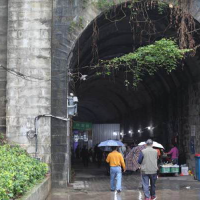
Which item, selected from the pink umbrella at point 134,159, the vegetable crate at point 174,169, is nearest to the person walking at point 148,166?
the pink umbrella at point 134,159

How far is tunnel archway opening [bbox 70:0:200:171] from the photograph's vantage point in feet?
52.3

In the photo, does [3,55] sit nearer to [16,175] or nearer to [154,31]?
[154,31]

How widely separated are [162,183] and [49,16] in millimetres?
7846

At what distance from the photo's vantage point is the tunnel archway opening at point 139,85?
15.9m

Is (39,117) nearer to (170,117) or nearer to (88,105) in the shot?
(170,117)

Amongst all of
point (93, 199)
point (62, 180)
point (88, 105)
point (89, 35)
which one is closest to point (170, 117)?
point (89, 35)

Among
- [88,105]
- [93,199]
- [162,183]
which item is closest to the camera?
[93,199]

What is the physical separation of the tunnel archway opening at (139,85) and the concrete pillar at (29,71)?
4.85ft

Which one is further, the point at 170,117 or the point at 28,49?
the point at 170,117

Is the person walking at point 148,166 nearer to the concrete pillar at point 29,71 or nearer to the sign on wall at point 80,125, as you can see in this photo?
the concrete pillar at point 29,71

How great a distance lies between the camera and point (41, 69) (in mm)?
14070

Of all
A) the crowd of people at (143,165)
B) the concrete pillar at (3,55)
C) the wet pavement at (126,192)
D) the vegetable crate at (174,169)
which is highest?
the concrete pillar at (3,55)

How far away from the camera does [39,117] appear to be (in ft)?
45.6

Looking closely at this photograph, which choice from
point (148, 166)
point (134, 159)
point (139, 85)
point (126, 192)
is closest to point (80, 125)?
point (139, 85)
